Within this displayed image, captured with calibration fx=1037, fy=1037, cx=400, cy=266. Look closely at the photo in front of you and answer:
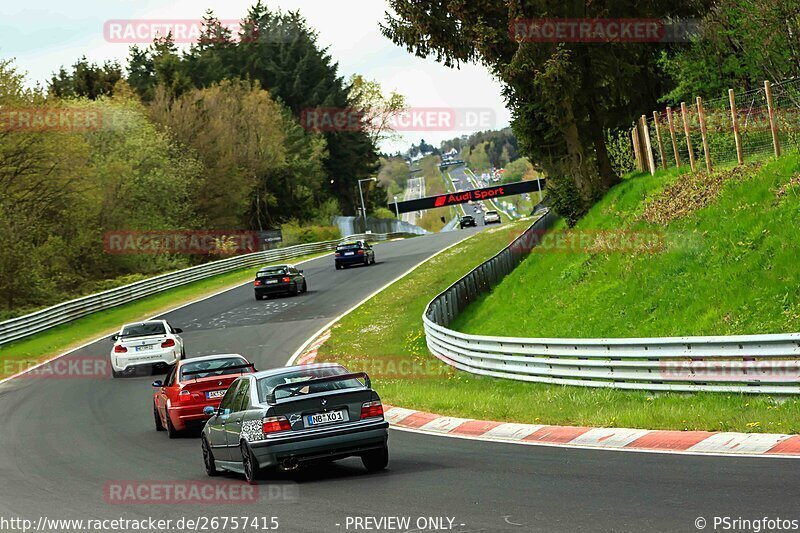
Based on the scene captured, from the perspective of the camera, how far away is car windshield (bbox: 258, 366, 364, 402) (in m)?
12.1

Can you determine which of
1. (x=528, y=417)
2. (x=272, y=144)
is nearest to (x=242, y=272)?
(x=272, y=144)

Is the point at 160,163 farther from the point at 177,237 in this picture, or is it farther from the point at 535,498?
the point at 535,498

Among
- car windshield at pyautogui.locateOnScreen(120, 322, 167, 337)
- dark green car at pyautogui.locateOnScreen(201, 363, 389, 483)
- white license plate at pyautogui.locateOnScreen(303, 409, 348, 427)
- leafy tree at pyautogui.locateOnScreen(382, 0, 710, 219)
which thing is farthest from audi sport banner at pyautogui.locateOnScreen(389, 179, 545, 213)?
white license plate at pyautogui.locateOnScreen(303, 409, 348, 427)

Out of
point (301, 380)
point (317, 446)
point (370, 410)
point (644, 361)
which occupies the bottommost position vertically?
point (644, 361)

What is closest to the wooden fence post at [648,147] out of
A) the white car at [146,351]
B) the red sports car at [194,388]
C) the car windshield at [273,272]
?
the white car at [146,351]

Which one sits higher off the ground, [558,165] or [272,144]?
[272,144]

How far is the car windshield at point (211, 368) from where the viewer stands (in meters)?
18.4

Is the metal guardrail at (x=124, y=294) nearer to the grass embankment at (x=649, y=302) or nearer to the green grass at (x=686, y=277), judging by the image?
the grass embankment at (x=649, y=302)

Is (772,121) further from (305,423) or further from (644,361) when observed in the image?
(305,423)

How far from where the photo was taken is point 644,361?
16750 mm

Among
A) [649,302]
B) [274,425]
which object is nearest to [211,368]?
[274,425]

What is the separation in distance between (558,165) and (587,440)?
80.0 ft

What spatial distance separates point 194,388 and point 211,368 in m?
0.72

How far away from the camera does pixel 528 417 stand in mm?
15828
